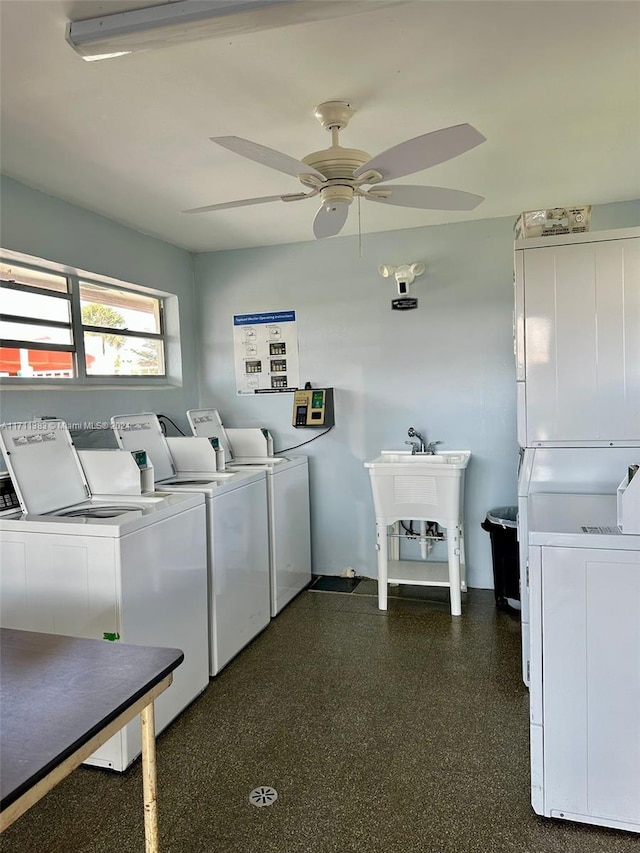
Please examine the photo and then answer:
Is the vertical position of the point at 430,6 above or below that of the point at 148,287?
above

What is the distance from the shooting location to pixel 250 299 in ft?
14.1

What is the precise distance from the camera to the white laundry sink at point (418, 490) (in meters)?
3.38

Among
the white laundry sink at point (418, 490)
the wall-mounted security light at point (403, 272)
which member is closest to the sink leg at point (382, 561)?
the white laundry sink at point (418, 490)

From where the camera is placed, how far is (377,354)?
13.2 feet

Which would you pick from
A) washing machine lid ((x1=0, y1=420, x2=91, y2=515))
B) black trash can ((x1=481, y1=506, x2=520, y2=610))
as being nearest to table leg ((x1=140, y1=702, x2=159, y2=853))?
washing machine lid ((x1=0, y1=420, x2=91, y2=515))

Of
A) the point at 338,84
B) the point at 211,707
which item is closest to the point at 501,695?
the point at 211,707

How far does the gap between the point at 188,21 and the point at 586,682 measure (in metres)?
2.23

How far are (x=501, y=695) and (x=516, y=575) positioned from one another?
1.02 m

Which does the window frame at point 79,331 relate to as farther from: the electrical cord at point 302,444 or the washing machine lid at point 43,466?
the electrical cord at point 302,444

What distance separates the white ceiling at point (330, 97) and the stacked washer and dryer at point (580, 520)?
561mm

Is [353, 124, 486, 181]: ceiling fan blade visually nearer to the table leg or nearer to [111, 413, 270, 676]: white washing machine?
[111, 413, 270, 676]: white washing machine

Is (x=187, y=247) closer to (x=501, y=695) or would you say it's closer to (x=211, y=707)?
(x=211, y=707)

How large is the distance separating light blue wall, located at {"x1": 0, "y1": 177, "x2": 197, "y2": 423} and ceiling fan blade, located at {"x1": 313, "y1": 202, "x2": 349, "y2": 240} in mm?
1525

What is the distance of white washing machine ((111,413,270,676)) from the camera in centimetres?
276
